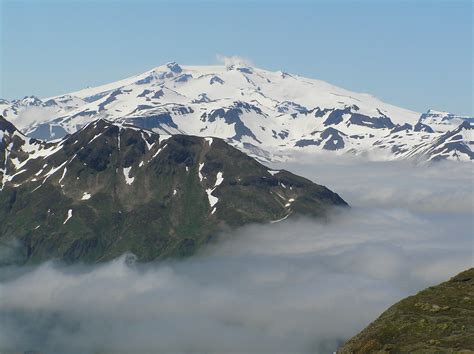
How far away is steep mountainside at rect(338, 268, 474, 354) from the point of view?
43.1 m

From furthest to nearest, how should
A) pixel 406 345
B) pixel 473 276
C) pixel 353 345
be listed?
pixel 473 276 → pixel 353 345 → pixel 406 345

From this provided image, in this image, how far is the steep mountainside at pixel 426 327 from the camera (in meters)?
43.1

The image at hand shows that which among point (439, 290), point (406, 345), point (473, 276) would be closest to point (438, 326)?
point (406, 345)

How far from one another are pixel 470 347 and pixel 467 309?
9.65 m

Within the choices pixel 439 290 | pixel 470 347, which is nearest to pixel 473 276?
pixel 439 290

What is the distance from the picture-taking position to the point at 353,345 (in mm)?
48156

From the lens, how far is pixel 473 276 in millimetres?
58750

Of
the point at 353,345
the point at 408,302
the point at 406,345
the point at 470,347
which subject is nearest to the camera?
the point at 470,347

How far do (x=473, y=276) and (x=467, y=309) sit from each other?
9471 millimetres

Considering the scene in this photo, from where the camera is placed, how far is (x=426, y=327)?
153 feet

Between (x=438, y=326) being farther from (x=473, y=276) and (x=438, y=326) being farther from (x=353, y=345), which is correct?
(x=473, y=276)

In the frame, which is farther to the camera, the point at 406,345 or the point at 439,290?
the point at 439,290

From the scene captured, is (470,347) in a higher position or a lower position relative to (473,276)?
lower

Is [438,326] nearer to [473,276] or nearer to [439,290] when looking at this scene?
[439,290]
